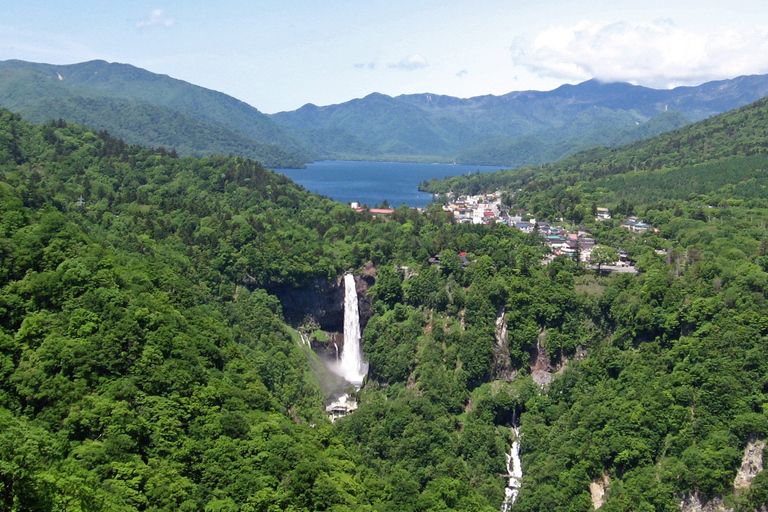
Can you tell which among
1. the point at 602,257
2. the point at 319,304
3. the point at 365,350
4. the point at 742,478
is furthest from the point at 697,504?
the point at 319,304

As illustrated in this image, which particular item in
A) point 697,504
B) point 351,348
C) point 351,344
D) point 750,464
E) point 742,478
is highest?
point 750,464

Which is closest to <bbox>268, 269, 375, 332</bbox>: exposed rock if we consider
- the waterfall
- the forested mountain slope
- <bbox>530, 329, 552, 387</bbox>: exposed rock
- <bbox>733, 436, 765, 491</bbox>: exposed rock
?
<bbox>530, 329, 552, 387</bbox>: exposed rock

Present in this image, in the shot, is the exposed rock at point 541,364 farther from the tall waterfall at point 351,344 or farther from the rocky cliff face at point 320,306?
the rocky cliff face at point 320,306

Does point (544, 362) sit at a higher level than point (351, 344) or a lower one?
higher

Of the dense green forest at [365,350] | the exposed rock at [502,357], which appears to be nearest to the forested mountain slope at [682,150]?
the dense green forest at [365,350]

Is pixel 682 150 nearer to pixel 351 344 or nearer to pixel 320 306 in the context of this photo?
pixel 320 306

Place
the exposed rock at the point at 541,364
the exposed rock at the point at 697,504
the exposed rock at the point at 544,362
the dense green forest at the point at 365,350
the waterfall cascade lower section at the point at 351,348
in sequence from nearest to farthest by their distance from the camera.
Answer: the dense green forest at the point at 365,350 → the exposed rock at the point at 697,504 → the exposed rock at the point at 541,364 → the exposed rock at the point at 544,362 → the waterfall cascade lower section at the point at 351,348

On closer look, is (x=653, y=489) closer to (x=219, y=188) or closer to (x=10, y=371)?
(x=10, y=371)
